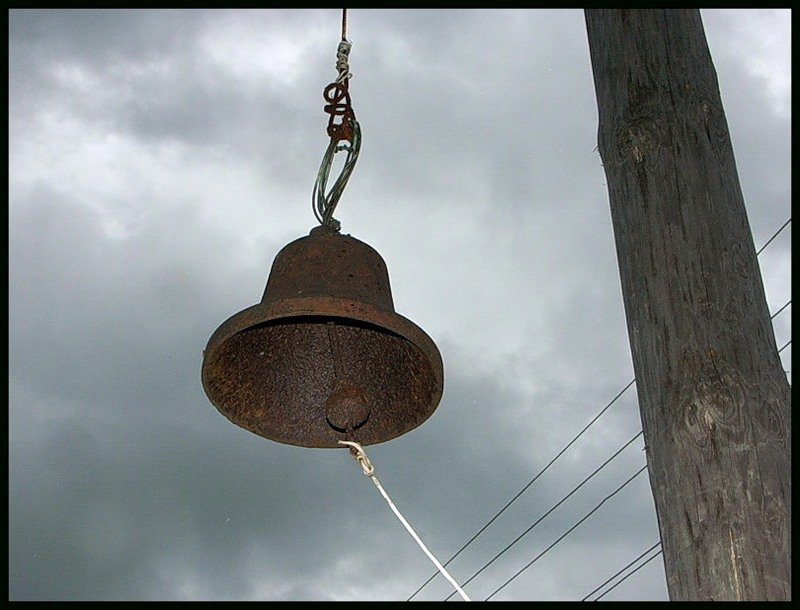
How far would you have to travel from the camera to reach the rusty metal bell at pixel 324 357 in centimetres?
207

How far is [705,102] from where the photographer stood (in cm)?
201

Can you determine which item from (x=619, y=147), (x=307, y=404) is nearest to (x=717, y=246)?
(x=619, y=147)

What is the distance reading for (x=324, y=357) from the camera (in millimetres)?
2545

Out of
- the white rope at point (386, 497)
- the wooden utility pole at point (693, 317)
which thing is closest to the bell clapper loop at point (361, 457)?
the white rope at point (386, 497)

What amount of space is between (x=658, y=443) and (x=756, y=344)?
249mm

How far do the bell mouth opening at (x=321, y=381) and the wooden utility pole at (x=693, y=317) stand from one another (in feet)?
1.90

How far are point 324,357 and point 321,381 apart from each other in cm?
8

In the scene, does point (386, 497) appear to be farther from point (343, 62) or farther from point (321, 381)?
point (343, 62)

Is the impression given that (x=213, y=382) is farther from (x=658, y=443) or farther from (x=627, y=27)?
(x=627, y=27)

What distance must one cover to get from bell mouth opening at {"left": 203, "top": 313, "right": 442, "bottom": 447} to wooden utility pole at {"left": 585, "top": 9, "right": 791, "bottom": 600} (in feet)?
1.90

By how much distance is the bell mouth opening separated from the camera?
228 centimetres

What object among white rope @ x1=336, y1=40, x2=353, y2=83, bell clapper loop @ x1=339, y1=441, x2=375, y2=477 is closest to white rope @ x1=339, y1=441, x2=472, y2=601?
bell clapper loop @ x1=339, y1=441, x2=375, y2=477

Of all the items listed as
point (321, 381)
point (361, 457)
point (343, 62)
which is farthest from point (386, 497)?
point (343, 62)

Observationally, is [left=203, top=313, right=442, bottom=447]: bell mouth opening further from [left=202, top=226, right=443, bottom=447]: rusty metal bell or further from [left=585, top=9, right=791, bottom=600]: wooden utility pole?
[left=585, top=9, right=791, bottom=600]: wooden utility pole
